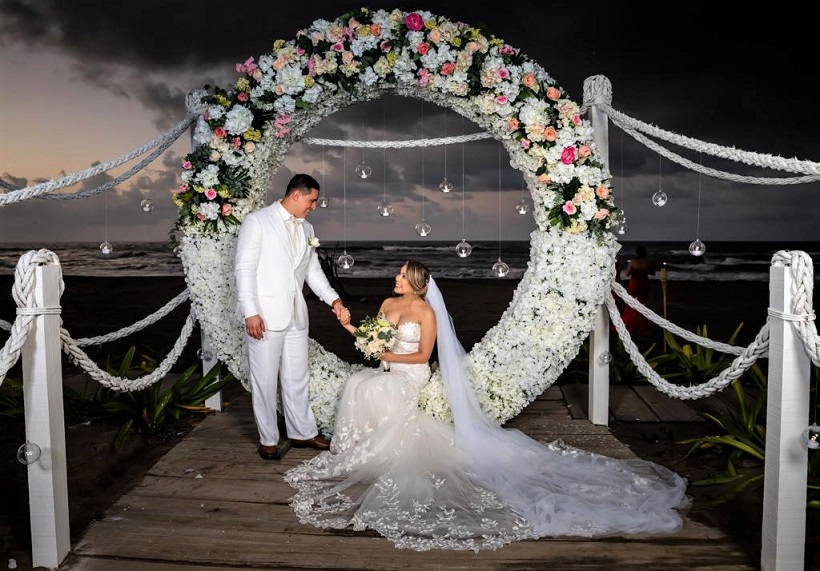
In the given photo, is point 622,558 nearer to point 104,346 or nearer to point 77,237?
point 104,346

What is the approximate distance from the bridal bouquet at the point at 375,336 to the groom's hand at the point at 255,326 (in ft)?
2.13

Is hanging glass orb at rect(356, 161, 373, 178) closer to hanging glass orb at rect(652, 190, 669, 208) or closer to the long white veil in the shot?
the long white veil

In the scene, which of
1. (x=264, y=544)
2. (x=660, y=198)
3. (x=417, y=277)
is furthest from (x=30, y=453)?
(x=660, y=198)

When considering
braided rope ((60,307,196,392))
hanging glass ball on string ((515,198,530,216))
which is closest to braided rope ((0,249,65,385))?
braided rope ((60,307,196,392))

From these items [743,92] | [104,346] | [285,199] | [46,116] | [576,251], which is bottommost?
[104,346]

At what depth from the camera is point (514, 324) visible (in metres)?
4.57

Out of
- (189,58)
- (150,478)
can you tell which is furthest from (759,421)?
(189,58)

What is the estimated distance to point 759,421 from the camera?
4543 millimetres

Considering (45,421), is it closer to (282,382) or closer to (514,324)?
(282,382)

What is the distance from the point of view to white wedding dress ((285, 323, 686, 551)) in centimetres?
310

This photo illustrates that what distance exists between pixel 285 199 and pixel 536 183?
1.83m

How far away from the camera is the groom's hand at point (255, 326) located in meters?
4.11

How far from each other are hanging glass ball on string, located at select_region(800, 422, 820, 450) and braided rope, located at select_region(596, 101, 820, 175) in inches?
45.7

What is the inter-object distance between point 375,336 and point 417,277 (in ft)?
1.69
